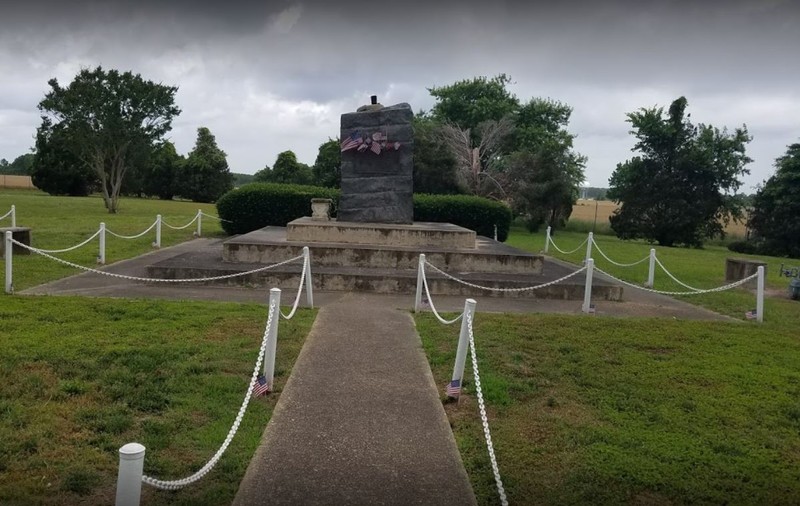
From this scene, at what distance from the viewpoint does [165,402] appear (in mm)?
4559

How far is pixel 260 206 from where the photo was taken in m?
19.7

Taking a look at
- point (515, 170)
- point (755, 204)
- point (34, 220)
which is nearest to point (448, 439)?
point (34, 220)

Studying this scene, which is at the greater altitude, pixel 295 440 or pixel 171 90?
pixel 171 90

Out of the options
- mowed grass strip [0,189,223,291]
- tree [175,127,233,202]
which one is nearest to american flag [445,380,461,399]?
mowed grass strip [0,189,223,291]

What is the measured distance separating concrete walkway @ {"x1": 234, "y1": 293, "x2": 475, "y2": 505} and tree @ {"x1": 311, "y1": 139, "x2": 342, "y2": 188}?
31.1m

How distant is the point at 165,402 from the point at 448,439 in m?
2.10

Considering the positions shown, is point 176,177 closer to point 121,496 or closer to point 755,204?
point 755,204

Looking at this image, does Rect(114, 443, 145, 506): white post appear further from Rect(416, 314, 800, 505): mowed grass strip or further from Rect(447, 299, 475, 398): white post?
Rect(447, 299, 475, 398): white post

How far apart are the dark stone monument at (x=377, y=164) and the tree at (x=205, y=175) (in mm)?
42430

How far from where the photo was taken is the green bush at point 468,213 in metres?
21.0

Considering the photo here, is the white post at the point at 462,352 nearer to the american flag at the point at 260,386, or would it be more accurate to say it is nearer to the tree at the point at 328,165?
the american flag at the point at 260,386

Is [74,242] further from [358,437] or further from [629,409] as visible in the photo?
[629,409]

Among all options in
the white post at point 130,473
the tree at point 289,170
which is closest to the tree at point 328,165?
the tree at point 289,170

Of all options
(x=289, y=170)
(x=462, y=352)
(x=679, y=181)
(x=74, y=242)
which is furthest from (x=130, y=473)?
(x=289, y=170)
